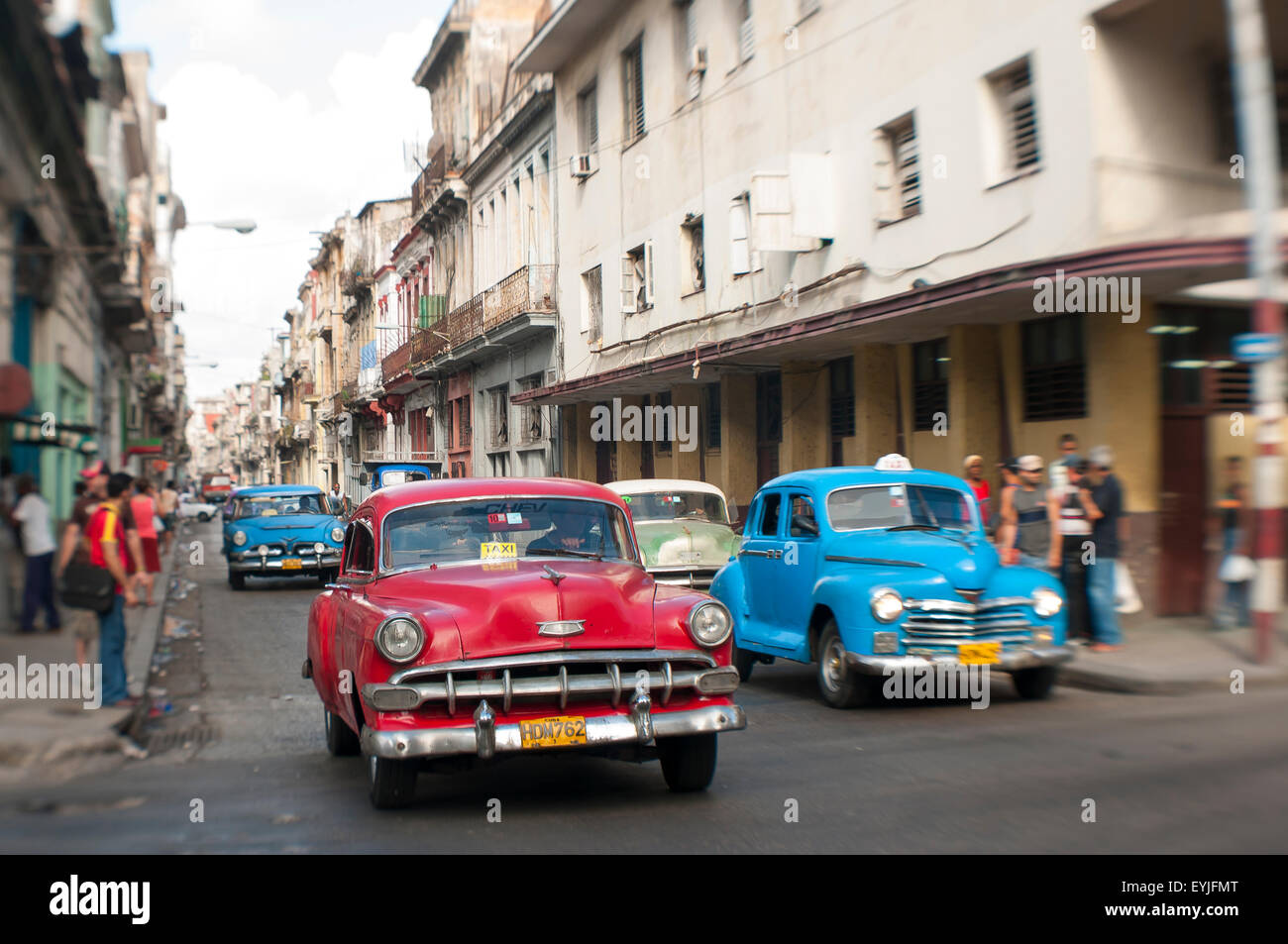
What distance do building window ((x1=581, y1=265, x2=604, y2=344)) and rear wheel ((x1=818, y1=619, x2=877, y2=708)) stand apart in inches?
765

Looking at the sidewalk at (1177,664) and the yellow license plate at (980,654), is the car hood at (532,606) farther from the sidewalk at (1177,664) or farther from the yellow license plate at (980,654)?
the sidewalk at (1177,664)

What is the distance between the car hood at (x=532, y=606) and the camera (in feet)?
20.9

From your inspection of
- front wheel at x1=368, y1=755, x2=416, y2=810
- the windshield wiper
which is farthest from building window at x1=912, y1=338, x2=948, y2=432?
front wheel at x1=368, y1=755, x2=416, y2=810

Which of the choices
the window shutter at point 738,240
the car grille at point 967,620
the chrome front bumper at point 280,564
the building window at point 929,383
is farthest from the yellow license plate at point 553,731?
the chrome front bumper at point 280,564

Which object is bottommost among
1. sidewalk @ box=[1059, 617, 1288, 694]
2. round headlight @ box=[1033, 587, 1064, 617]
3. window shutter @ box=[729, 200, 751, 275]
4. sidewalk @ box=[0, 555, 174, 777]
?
sidewalk @ box=[1059, 617, 1288, 694]

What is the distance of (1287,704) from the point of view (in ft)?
30.8

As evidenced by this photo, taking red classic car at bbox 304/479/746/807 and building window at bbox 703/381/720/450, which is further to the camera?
building window at bbox 703/381/720/450

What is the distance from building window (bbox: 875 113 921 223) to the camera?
1714cm

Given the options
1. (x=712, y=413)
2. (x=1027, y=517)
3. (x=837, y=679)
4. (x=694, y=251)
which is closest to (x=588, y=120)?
(x=694, y=251)

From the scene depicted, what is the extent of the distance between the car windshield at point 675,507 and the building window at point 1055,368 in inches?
168

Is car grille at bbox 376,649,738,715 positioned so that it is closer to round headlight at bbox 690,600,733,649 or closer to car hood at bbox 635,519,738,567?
round headlight at bbox 690,600,733,649

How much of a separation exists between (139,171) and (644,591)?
40.1 m

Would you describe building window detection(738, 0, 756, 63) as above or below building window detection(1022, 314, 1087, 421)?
above

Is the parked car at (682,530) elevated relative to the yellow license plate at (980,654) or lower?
elevated
